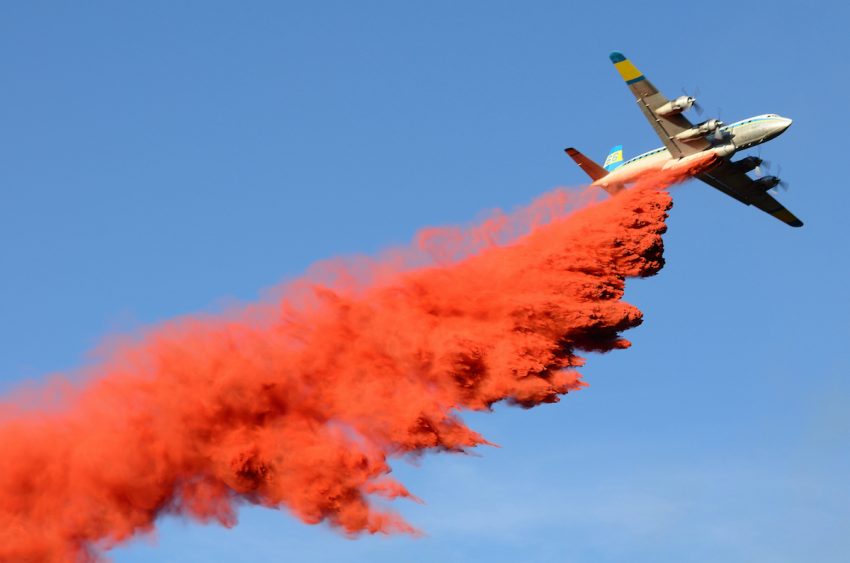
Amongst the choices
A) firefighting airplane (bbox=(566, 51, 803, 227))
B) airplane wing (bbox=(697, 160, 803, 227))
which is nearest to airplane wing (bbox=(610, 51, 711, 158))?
firefighting airplane (bbox=(566, 51, 803, 227))

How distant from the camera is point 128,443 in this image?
41.7 m

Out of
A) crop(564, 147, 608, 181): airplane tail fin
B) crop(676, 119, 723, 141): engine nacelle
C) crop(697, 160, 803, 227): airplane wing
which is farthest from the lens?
crop(697, 160, 803, 227): airplane wing

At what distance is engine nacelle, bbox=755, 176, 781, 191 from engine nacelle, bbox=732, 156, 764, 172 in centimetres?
113

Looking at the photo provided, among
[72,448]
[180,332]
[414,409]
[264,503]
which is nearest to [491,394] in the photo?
[414,409]

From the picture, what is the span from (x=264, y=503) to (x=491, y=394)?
9.00 m

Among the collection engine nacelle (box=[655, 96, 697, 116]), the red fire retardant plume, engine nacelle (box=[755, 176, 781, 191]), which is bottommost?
the red fire retardant plume

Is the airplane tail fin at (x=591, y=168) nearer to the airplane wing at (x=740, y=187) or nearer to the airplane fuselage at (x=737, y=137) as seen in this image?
the airplane fuselage at (x=737, y=137)

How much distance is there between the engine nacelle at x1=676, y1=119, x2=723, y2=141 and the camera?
168ft

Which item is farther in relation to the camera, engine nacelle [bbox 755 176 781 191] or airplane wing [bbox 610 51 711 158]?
engine nacelle [bbox 755 176 781 191]

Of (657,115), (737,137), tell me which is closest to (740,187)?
(737,137)

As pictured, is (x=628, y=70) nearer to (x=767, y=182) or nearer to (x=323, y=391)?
(x=767, y=182)

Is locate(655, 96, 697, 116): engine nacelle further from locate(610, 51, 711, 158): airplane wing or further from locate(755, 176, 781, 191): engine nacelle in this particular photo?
locate(755, 176, 781, 191): engine nacelle

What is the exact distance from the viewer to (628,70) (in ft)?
173

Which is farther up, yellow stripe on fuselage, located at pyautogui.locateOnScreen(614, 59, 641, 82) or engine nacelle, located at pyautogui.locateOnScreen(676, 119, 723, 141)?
yellow stripe on fuselage, located at pyautogui.locateOnScreen(614, 59, 641, 82)
